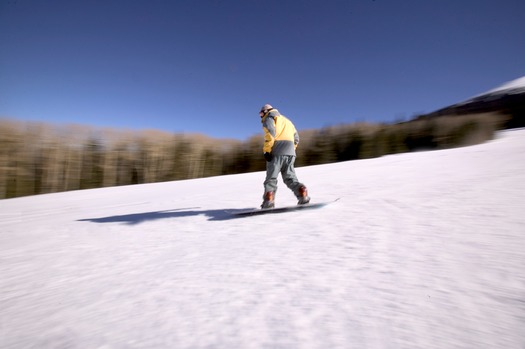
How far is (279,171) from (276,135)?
20.7 inches

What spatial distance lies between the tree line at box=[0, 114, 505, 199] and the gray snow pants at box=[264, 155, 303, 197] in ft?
37.0

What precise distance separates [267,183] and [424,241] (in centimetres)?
204

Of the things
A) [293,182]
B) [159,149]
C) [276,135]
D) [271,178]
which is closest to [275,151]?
[276,135]

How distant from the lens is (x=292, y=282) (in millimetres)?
1452

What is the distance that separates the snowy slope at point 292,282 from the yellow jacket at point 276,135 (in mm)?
1002

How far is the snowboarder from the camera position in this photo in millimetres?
3387

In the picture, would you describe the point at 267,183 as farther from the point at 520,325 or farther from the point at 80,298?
the point at 520,325

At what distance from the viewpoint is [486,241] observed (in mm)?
1708

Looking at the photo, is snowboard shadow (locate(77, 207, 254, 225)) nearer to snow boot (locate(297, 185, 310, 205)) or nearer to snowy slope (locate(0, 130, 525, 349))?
snowy slope (locate(0, 130, 525, 349))

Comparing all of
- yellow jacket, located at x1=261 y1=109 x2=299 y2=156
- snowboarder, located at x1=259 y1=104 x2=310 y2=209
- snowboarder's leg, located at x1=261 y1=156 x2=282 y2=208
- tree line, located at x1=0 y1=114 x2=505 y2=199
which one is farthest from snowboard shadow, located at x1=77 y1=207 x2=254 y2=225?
tree line, located at x1=0 y1=114 x2=505 y2=199

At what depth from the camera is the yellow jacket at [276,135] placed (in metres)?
3.37

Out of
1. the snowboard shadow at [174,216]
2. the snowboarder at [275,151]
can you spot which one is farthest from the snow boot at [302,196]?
the snowboard shadow at [174,216]

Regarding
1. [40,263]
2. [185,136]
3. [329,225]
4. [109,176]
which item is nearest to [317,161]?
[185,136]

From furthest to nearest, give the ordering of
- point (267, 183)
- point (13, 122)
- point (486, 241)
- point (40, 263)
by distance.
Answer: point (13, 122) < point (267, 183) < point (40, 263) < point (486, 241)
